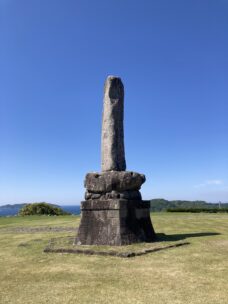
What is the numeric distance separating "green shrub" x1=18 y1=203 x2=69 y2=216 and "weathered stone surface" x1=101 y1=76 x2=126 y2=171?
1087 inches

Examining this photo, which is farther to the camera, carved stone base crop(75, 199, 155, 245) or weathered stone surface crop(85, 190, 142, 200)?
weathered stone surface crop(85, 190, 142, 200)

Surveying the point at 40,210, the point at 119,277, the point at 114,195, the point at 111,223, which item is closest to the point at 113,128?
the point at 114,195

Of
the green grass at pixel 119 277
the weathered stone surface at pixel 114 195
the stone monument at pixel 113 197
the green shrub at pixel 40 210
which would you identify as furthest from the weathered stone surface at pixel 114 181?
the green shrub at pixel 40 210

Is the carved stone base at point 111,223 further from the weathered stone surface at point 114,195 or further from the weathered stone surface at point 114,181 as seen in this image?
the weathered stone surface at point 114,181

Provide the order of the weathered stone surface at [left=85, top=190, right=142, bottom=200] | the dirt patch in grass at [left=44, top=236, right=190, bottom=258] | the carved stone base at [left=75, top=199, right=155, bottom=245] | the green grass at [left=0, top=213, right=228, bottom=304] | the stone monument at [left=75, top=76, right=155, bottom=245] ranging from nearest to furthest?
the green grass at [left=0, top=213, right=228, bottom=304], the dirt patch in grass at [left=44, top=236, right=190, bottom=258], the carved stone base at [left=75, top=199, right=155, bottom=245], the stone monument at [left=75, top=76, right=155, bottom=245], the weathered stone surface at [left=85, top=190, right=142, bottom=200]

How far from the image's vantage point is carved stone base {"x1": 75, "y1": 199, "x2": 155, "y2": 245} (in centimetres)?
1202

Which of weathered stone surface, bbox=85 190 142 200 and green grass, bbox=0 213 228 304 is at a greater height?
weathered stone surface, bbox=85 190 142 200

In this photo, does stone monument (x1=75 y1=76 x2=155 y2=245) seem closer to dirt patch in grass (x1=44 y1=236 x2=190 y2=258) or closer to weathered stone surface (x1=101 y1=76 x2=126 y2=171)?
weathered stone surface (x1=101 y1=76 x2=126 y2=171)

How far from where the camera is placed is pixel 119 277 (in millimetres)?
7773

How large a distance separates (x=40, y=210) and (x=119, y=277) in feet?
108

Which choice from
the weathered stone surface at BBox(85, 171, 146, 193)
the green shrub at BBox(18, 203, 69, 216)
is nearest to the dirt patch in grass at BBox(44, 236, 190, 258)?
the weathered stone surface at BBox(85, 171, 146, 193)

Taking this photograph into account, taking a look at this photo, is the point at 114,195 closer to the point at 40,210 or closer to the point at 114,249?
the point at 114,249

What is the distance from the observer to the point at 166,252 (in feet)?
34.6

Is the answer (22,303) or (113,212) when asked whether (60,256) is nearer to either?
(113,212)
